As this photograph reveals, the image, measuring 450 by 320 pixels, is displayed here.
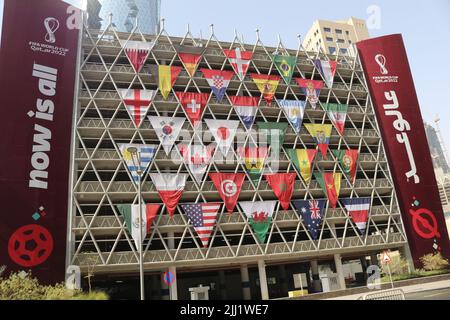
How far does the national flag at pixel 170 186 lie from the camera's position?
134ft

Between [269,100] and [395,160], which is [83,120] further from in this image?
[395,160]

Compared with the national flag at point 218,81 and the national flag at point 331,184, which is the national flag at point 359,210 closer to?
the national flag at point 331,184

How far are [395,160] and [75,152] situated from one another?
42012mm

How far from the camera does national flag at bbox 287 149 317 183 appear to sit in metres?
47.0

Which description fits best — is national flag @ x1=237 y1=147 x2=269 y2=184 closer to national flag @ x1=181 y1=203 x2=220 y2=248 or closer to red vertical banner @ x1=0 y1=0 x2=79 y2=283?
national flag @ x1=181 y1=203 x2=220 y2=248

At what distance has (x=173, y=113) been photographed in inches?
1841

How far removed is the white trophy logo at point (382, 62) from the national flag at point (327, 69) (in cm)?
688

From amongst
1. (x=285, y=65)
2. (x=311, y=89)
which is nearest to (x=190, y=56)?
(x=285, y=65)

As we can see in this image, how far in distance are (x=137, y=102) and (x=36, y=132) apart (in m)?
11.9

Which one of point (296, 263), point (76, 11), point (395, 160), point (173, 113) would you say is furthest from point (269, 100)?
point (76, 11)

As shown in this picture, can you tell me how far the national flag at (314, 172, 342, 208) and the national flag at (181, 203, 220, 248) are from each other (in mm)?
14837

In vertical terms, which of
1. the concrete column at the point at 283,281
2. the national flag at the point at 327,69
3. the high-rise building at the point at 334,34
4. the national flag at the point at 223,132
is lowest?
the concrete column at the point at 283,281

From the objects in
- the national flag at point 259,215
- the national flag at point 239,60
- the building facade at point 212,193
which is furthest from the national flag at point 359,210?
the national flag at point 239,60

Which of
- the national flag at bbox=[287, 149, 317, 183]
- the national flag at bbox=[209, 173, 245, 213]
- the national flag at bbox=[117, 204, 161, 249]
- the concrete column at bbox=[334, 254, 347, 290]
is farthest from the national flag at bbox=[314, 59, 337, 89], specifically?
the national flag at bbox=[117, 204, 161, 249]
